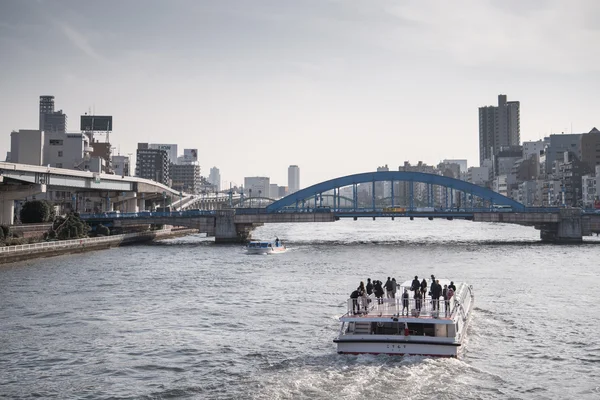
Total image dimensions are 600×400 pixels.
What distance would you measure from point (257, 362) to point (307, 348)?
11.5ft

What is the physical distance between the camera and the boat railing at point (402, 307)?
33812 millimetres

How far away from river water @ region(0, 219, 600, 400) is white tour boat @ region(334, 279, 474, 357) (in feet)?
2.09

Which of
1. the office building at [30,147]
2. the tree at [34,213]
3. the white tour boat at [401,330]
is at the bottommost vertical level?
the white tour boat at [401,330]

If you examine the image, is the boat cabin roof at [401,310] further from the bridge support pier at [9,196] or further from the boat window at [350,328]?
the bridge support pier at [9,196]

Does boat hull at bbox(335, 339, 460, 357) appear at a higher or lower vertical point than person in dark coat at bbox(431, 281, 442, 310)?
lower

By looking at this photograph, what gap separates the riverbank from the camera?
78.0 meters

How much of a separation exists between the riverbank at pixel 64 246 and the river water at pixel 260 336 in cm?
343

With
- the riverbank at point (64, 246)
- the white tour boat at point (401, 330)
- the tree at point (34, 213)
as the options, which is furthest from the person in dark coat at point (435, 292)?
the tree at point (34, 213)

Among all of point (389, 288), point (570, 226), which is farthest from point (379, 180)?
point (389, 288)

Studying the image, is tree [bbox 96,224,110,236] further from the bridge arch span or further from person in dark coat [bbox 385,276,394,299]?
person in dark coat [bbox 385,276,394,299]

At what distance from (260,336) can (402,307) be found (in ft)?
28.1

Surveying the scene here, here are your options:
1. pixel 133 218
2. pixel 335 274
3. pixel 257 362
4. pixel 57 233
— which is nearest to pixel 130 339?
pixel 257 362

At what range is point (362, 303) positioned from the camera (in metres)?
34.7

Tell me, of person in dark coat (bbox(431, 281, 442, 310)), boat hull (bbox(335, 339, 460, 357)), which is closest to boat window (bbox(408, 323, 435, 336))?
boat hull (bbox(335, 339, 460, 357))
